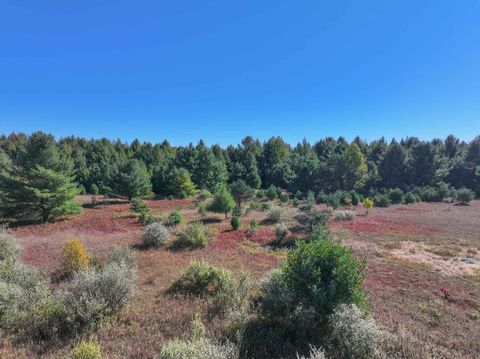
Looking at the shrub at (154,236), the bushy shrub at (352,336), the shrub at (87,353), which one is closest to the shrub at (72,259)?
the shrub at (154,236)

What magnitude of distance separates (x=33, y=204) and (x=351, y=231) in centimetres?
2751

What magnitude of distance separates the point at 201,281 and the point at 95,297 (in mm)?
3012

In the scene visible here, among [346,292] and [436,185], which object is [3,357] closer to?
[346,292]

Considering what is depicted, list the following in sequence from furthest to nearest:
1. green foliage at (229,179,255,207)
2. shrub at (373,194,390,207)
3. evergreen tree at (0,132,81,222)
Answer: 1. shrub at (373,194,390,207)
2. green foliage at (229,179,255,207)
3. evergreen tree at (0,132,81,222)

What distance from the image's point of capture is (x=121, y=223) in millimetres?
20703

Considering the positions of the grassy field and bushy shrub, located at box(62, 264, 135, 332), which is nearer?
the grassy field

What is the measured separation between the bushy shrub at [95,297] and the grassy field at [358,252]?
33 cm

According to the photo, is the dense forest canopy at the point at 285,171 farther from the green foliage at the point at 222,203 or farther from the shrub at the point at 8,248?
the shrub at the point at 8,248

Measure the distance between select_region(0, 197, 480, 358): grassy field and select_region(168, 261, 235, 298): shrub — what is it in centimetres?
50

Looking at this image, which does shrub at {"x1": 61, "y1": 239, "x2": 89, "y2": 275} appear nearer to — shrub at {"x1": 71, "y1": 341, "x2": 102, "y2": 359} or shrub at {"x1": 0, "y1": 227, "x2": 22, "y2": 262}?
shrub at {"x1": 0, "y1": 227, "x2": 22, "y2": 262}

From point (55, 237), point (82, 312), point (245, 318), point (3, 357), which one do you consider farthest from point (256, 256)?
point (55, 237)

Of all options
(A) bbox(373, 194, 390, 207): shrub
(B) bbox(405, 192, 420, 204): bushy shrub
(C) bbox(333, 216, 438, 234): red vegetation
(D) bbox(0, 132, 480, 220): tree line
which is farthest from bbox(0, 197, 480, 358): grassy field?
(B) bbox(405, 192, 420, 204): bushy shrub

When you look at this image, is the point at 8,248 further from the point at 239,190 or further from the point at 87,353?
the point at 239,190

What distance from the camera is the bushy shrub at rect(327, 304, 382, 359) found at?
441 centimetres
